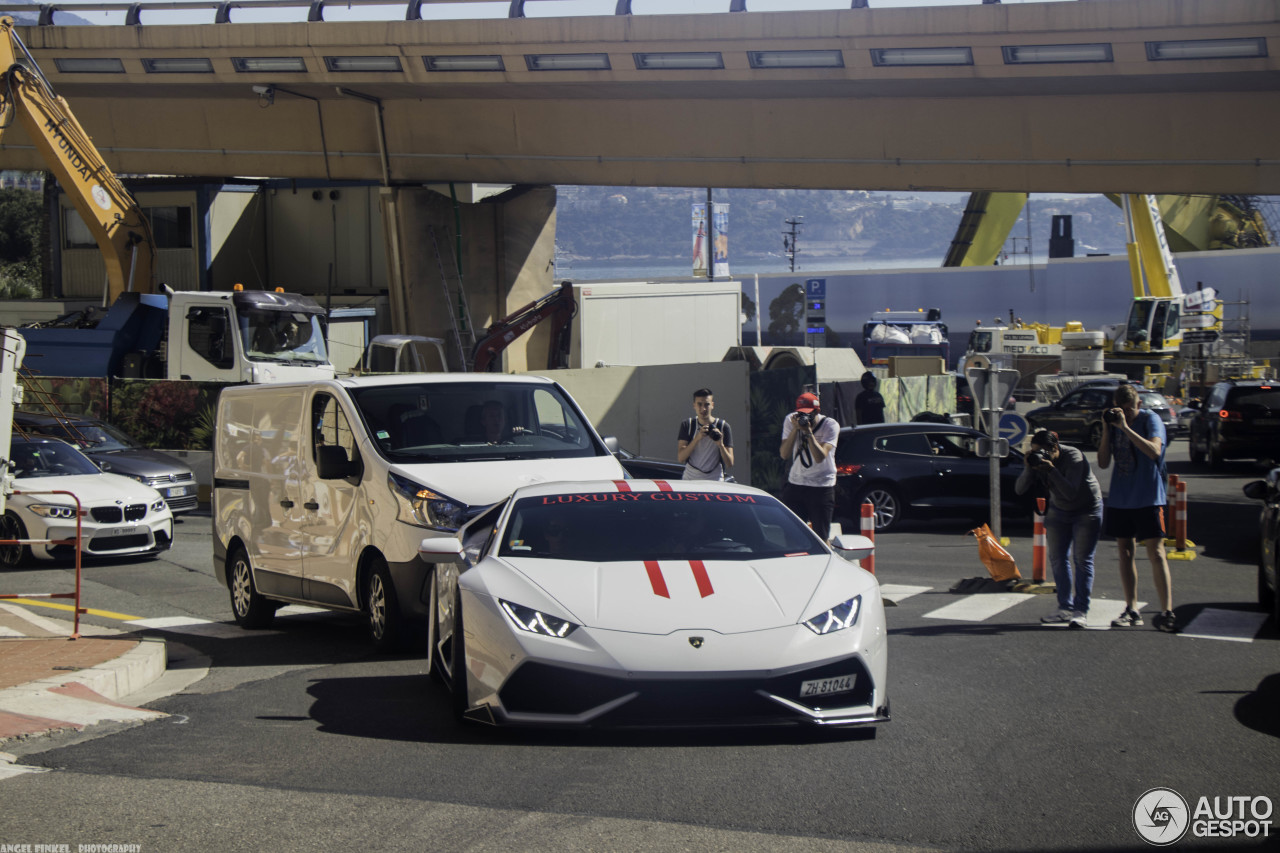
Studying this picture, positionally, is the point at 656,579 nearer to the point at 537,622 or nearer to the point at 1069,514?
the point at 537,622

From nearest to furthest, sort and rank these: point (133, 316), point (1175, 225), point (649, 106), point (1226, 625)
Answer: point (1226, 625) → point (133, 316) → point (649, 106) → point (1175, 225)

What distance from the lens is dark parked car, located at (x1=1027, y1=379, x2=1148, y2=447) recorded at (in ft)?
100

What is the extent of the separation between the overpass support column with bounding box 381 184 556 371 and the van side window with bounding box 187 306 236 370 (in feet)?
28.2

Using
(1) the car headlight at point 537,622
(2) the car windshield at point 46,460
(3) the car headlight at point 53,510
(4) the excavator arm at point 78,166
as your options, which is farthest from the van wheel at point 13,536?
(4) the excavator arm at point 78,166

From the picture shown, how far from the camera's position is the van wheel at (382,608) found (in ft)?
29.8

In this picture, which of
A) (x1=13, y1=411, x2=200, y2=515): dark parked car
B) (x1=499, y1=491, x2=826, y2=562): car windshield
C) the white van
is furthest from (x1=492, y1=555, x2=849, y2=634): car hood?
(x1=13, y1=411, x2=200, y2=515): dark parked car

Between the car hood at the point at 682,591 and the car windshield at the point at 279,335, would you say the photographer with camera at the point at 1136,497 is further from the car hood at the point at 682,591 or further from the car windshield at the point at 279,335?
the car windshield at the point at 279,335

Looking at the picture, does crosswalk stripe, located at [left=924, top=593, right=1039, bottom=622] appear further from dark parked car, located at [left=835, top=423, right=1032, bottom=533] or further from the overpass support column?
the overpass support column

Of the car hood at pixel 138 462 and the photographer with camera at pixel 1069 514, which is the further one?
the car hood at pixel 138 462

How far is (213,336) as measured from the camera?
23500 mm

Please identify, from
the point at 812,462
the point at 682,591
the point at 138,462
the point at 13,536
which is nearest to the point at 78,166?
the point at 138,462

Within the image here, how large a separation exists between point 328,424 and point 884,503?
32.4 ft

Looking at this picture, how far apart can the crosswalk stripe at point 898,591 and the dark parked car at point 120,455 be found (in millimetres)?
11288

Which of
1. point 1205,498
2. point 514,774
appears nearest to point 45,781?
point 514,774
